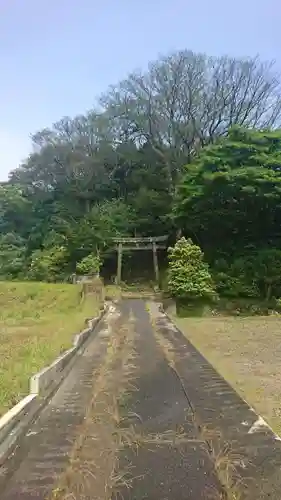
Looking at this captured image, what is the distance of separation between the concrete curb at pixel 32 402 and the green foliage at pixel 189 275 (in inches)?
431

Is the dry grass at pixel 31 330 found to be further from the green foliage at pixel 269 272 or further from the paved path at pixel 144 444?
the green foliage at pixel 269 272

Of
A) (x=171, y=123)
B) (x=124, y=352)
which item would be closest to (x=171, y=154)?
(x=171, y=123)

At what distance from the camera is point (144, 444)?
11.5 ft

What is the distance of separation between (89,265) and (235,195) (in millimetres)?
8515

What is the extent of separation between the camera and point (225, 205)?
2084cm

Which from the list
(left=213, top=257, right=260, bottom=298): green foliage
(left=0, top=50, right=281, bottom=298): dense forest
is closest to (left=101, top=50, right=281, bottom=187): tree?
(left=0, top=50, right=281, bottom=298): dense forest

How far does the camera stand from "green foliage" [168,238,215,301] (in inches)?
714

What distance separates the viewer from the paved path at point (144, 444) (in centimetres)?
276

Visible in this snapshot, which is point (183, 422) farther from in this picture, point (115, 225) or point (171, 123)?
point (171, 123)

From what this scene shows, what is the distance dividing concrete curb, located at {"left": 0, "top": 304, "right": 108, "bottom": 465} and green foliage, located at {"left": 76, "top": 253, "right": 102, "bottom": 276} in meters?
17.3

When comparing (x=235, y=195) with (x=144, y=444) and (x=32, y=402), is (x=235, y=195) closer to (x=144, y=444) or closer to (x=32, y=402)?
(x=32, y=402)

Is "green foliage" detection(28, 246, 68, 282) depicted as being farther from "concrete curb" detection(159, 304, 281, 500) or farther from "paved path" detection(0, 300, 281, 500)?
"concrete curb" detection(159, 304, 281, 500)

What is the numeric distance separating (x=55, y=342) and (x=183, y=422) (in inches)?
174

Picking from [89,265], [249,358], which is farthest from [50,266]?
[249,358]
